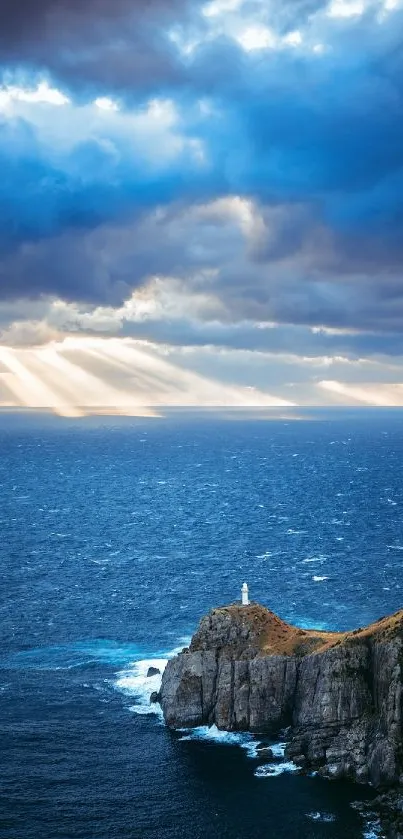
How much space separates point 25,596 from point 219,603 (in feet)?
122

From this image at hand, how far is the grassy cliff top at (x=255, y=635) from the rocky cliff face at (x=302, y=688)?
5.1 inches

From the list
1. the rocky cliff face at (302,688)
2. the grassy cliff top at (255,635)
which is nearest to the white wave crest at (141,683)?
the rocky cliff face at (302,688)

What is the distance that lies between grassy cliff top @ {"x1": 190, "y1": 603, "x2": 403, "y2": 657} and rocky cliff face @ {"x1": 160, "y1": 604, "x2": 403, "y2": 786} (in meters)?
0.13

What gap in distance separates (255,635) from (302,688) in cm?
963

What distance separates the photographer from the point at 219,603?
486 feet

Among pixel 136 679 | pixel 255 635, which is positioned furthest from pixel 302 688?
pixel 136 679

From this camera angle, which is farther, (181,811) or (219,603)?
(219,603)

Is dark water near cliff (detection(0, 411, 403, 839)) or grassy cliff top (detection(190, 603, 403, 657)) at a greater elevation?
grassy cliff top (detection(190, 603, 403, 657))

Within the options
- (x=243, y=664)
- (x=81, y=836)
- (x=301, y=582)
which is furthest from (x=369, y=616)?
(x=81, y=836)

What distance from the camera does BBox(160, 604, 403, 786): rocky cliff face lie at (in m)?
89.4

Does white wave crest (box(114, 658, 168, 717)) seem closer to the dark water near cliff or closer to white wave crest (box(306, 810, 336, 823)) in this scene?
the dark water near cliff

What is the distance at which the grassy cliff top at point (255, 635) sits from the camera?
102 m

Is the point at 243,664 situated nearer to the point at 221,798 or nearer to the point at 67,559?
the point at 221,798

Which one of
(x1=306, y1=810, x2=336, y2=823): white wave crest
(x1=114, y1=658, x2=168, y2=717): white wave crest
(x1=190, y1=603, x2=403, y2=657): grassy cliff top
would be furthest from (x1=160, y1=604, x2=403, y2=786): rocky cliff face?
(x1=306, y1=810, x2=336, y2=823): white wave crest
